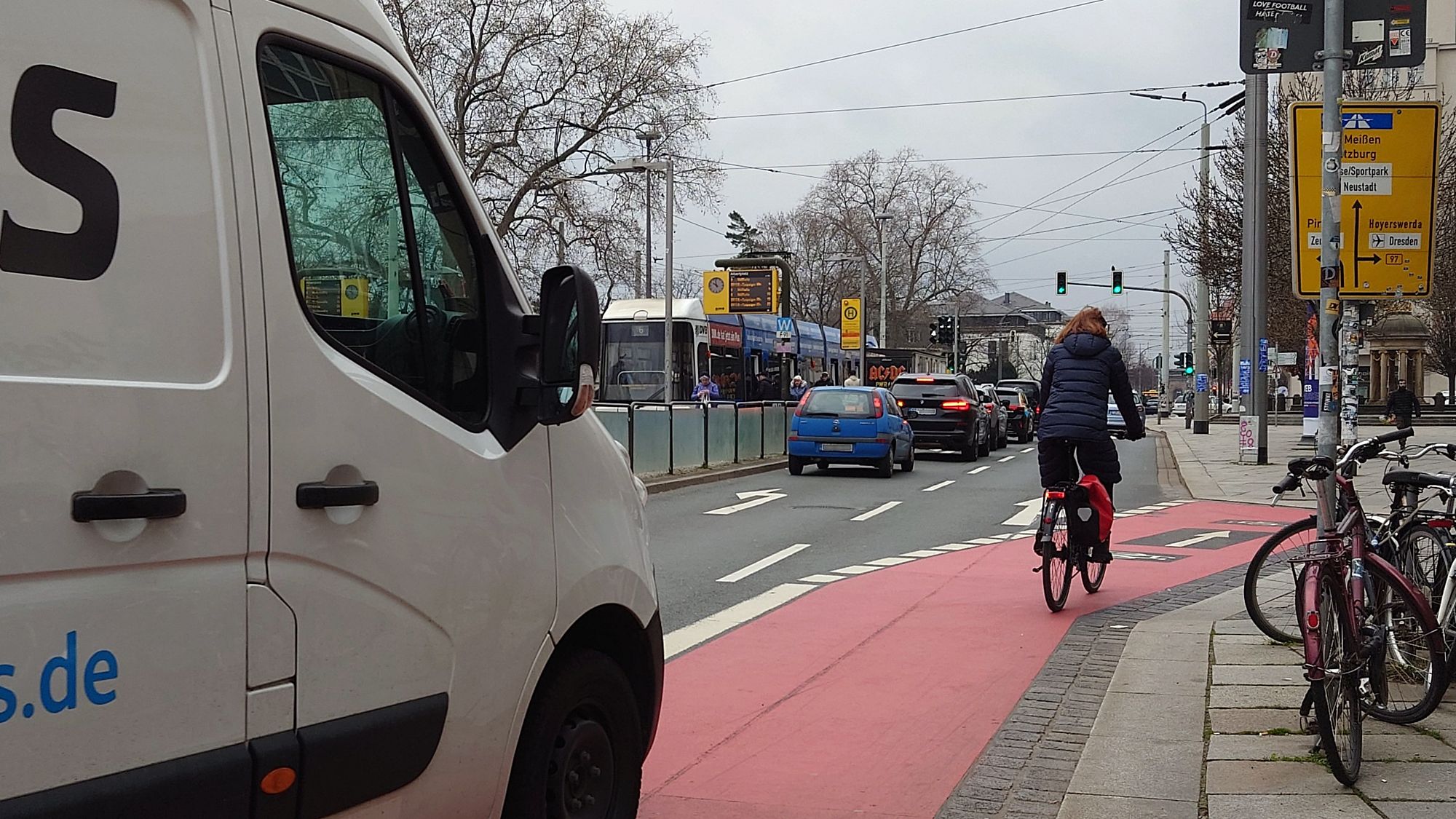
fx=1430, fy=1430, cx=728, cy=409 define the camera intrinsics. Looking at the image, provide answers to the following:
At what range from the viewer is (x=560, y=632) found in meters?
3.51

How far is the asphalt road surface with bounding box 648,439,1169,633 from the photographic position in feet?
35.2

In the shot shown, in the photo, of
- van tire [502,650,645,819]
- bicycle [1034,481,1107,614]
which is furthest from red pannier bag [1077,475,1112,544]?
van tire [502,650,645,819]

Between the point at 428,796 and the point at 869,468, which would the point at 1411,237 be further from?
the point at 869,468

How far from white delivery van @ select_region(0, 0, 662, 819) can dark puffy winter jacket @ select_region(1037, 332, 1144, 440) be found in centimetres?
573

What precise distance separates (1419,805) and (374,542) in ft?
11.6

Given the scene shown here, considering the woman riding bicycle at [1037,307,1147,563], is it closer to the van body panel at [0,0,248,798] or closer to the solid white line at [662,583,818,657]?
the solid white line at [662,583,818,657]

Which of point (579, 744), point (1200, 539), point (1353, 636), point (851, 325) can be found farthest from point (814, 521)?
point (851, 325)

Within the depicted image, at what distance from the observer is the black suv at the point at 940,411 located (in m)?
27.0

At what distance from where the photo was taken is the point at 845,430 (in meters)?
22.0

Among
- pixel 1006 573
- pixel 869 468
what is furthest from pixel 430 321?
pixel 869 468

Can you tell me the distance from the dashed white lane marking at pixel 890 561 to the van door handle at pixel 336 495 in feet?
30.0

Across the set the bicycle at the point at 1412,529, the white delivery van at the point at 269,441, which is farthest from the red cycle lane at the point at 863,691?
the white delivery van at the point at 269,441

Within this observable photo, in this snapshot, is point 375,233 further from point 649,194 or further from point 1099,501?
point 649,194

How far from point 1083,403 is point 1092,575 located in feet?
5.57
